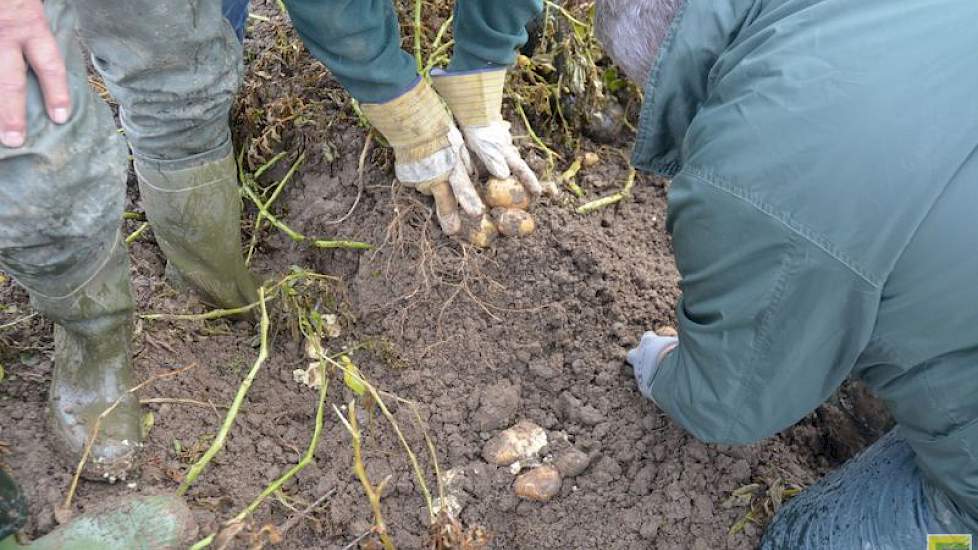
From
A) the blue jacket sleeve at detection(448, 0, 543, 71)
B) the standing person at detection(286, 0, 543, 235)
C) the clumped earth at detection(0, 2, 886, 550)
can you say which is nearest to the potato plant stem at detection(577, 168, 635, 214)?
the clumped earth at detection(0, 2, 886, 550)

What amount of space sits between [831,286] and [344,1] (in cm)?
103

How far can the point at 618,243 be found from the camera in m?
2.14

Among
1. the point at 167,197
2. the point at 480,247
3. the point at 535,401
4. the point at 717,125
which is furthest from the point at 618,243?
the point at 167,197

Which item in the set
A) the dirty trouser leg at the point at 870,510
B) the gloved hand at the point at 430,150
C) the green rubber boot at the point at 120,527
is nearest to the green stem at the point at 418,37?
the gloved hand at the point at 430,150

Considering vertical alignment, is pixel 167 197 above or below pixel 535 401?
above

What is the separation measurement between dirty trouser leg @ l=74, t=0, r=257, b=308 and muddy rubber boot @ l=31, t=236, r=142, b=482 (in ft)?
0.72

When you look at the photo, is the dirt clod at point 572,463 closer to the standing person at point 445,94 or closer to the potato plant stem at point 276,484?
the potato plant stem at point 276,484

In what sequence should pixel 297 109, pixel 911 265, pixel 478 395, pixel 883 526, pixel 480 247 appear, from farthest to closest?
pixel 297 109, pixel 480 247, pixel 478 395, pixel 883 526, pixel 911 265

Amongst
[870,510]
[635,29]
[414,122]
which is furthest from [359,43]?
[870,510]

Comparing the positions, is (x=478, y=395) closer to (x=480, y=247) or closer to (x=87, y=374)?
(x=480, y=247)

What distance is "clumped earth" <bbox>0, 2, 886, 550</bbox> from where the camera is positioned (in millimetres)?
1650

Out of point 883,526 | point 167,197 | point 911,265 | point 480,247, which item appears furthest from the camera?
point 480,247

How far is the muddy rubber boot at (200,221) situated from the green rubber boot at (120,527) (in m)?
0.60

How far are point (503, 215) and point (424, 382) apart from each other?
1.51 feet
